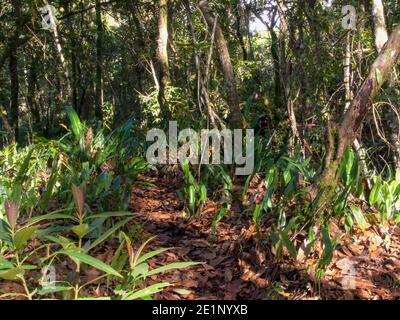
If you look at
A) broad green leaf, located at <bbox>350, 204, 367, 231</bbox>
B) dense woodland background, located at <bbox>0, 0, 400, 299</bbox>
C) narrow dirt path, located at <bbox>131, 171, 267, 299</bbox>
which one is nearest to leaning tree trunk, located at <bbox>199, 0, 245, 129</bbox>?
dense woodland background, located at <bbox>0, 0, 400, 299</bbox>

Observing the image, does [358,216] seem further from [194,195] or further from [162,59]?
[162,59]

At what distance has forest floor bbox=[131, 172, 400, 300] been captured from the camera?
2.58m

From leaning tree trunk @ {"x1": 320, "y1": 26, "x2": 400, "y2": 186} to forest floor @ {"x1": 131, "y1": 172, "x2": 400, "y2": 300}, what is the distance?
0.46m

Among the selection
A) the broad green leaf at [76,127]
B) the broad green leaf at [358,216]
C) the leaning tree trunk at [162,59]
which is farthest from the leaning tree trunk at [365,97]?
the leaning tree trunk at [162,59]

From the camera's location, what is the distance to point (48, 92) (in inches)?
659

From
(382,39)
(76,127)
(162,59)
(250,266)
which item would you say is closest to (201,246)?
(250,266)

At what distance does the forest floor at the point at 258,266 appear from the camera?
8.48 feet

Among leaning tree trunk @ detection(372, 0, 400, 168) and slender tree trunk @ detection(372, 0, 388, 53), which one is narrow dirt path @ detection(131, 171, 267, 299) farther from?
slender tree trunk @ detection(372, 0, 388, 53)

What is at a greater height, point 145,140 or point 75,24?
point 75,24

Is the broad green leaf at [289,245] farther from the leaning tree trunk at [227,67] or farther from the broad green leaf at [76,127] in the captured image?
the broad green leaf at [76,127]

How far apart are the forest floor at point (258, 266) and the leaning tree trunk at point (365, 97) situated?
18.0 inches

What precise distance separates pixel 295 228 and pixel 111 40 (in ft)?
42.4
